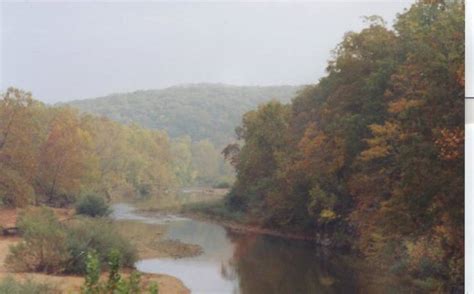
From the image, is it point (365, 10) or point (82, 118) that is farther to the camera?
point (365, 10)

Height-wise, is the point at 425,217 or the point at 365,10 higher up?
the point at 365,10

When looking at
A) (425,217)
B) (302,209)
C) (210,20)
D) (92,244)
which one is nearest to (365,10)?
(210,20)

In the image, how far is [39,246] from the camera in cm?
448

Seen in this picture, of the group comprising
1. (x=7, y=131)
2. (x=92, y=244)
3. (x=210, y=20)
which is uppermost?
(x=210, y=20)

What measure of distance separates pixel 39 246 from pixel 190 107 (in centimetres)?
145

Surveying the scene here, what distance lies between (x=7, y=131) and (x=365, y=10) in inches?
106

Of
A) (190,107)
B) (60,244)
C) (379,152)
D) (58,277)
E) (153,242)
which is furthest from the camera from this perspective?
(379,152)

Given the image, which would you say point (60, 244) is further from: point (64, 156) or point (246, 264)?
point (246, 264)

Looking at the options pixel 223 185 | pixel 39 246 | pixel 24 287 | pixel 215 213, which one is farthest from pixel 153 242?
pixel 24 287

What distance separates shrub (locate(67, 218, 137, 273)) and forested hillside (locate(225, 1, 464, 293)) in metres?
0.94

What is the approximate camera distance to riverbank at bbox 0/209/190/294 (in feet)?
14.1

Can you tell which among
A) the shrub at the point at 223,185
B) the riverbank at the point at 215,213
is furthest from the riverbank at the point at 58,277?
the shrub at the point at 223,185

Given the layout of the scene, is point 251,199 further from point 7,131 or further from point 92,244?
point 7,131

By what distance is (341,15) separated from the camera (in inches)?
202
